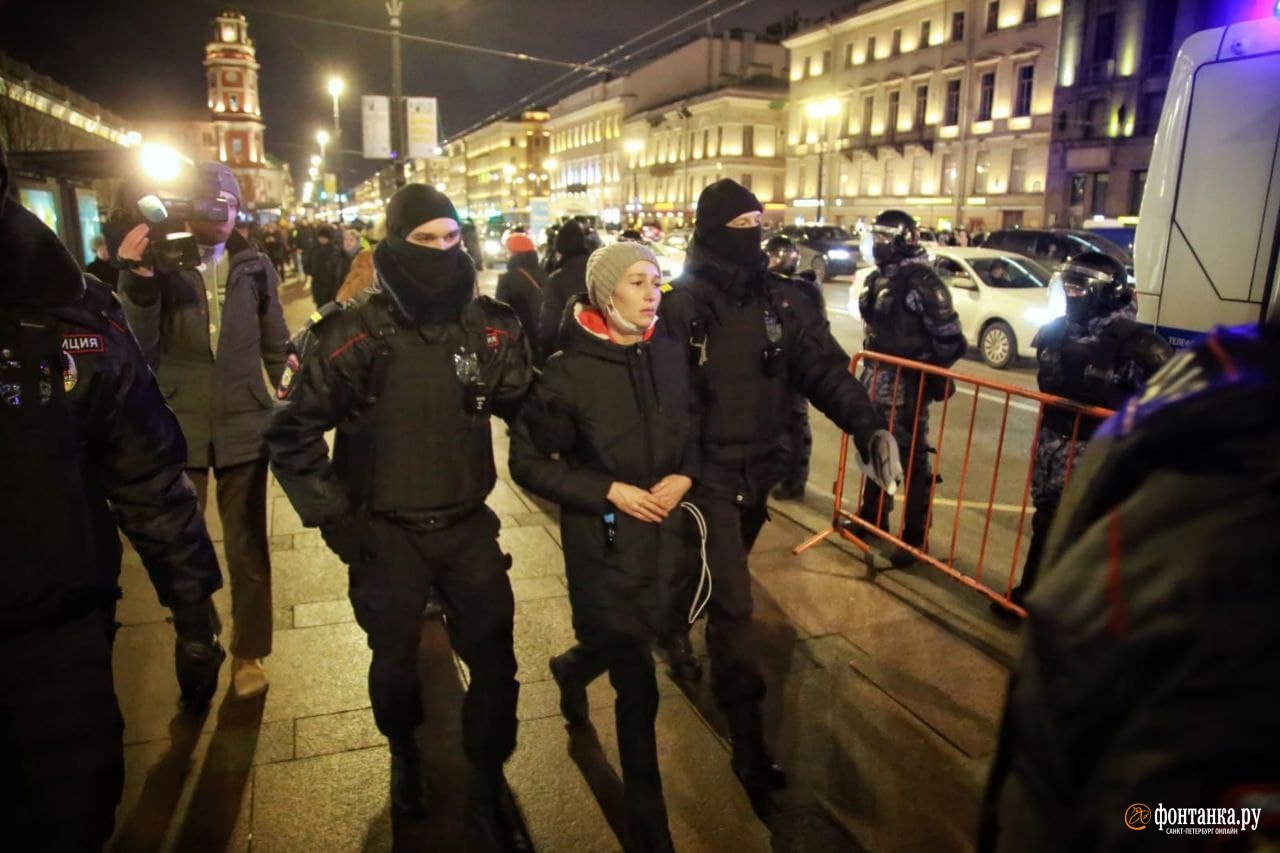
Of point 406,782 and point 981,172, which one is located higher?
point 981,172

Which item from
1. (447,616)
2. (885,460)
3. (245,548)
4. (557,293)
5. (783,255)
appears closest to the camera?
(447,616)

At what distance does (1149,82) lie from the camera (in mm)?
39438

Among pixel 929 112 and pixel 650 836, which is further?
pixel 929 112

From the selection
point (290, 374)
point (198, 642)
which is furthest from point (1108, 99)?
point (198, 642)

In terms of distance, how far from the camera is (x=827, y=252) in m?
29.2

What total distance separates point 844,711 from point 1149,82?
45053 millimetres

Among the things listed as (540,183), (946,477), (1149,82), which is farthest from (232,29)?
(946,477)

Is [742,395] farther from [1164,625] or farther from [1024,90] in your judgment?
[1024,90]

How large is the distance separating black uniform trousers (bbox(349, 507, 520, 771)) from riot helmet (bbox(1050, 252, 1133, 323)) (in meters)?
3.19

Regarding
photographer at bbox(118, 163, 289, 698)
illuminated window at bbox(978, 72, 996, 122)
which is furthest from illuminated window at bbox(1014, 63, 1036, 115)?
photographer at bbox(118, 163, 289, 698)

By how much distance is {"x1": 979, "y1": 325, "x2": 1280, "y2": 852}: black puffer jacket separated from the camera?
86cm

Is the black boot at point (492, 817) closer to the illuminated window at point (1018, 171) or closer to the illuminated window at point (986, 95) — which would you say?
the illuminated window at point (1018, 171)

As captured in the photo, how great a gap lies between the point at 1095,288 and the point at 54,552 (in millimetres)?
4395

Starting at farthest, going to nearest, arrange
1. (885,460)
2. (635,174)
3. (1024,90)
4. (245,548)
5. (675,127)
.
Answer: (635,174) → (675,127) → (1024,90) → (245,548) → (885,460)
